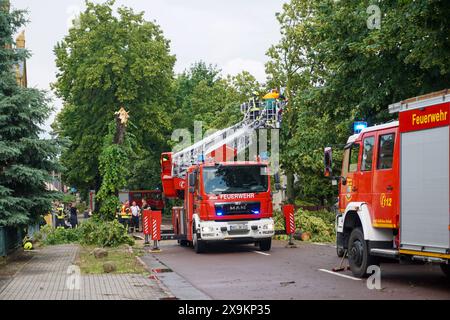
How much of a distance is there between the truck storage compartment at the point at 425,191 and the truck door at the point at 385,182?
0.44 metres

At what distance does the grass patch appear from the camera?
1638 centimetres

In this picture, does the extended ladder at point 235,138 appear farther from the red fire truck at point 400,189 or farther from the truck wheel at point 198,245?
the red fire truck at point 400,189

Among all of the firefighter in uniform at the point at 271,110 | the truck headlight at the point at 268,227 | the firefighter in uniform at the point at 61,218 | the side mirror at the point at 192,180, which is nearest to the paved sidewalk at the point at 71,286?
the side mirror at the point at 192,180

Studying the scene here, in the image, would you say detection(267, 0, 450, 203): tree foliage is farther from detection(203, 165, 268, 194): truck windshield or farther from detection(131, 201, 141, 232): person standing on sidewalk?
detection(131, 201, 141, 232): person standing on sidewalk

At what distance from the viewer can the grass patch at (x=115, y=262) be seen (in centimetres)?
1638

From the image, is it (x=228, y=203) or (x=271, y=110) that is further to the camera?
(x=271, y=110)

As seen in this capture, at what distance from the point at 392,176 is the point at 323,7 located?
11.4 meters

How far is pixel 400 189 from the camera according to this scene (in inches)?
493

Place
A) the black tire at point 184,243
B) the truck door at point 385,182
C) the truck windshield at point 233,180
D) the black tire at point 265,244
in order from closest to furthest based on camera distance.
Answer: the truck door at point 385,182 < the truck windshield at point 233,180 < the black tire at point 265,244 < the black tire at point 184,243

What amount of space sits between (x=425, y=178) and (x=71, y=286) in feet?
22.8

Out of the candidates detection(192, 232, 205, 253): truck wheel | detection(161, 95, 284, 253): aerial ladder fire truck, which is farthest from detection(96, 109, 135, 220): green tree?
detection(192, 232, 205, 253): truck wheel

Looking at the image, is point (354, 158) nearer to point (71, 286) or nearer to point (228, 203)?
point (71, 286)

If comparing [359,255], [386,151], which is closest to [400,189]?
[386,151]
